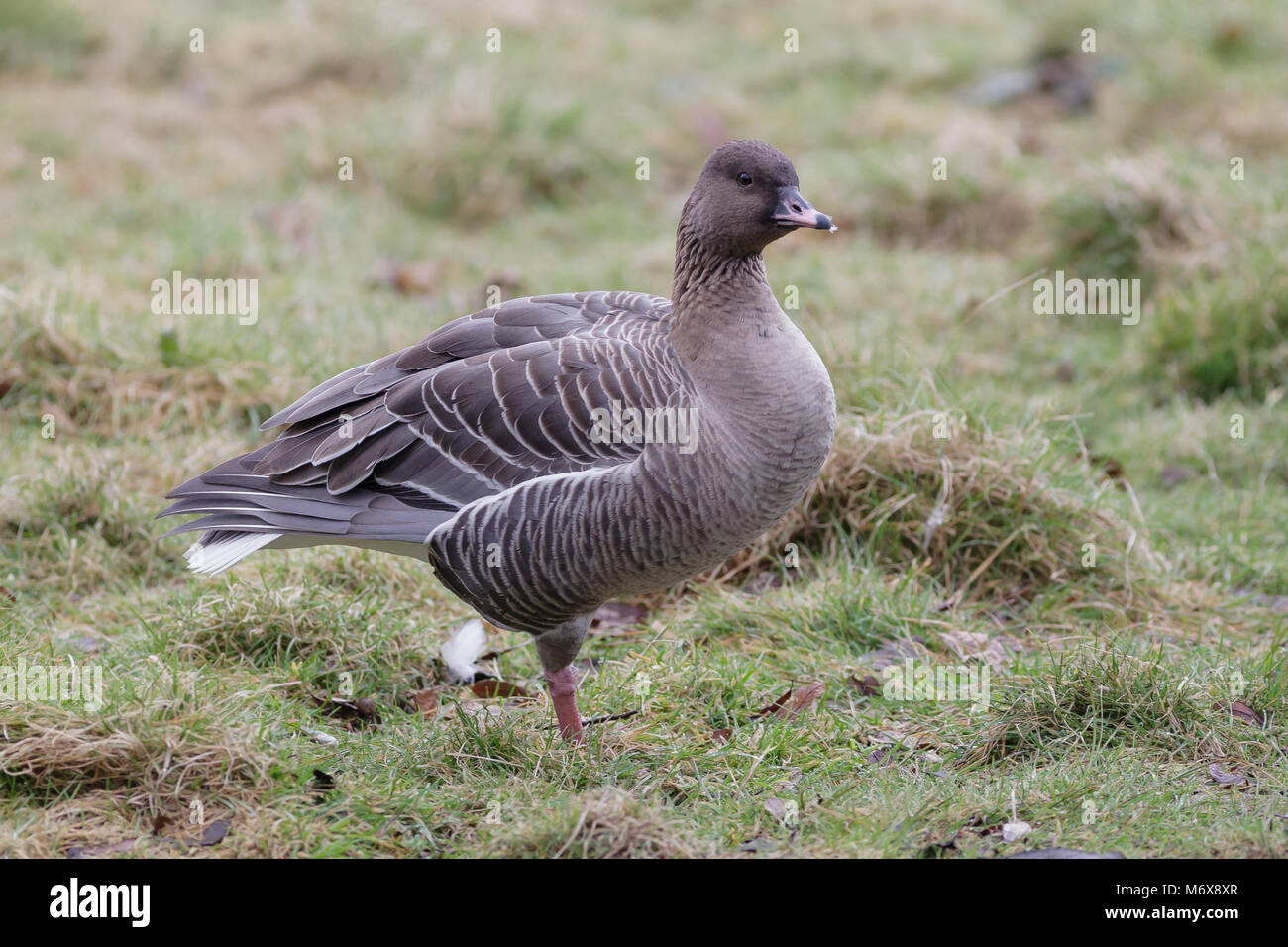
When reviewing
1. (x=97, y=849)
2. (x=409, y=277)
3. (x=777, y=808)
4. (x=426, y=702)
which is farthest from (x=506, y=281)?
(x=97, y=849)

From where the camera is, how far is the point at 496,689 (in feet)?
16.1

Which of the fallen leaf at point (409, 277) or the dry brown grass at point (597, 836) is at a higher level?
the fallen leaf at point (409, 277)

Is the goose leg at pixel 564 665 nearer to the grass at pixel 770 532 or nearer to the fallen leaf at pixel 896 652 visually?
the grass at pixel 770 532

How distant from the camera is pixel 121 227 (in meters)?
8.69

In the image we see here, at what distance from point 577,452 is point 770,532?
160 centimetres

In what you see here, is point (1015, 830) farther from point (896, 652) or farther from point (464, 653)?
point (464, 653)

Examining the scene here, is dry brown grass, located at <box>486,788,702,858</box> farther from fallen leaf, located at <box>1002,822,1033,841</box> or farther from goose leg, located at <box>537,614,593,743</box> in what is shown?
fallen leaf, located at <box>1002,822,1033,841</box>

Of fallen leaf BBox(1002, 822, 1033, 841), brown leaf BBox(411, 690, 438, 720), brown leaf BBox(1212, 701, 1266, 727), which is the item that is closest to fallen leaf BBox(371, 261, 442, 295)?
brown leaf BBox(411, 690, 438, 720)

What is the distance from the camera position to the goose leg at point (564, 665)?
4.37 meters
